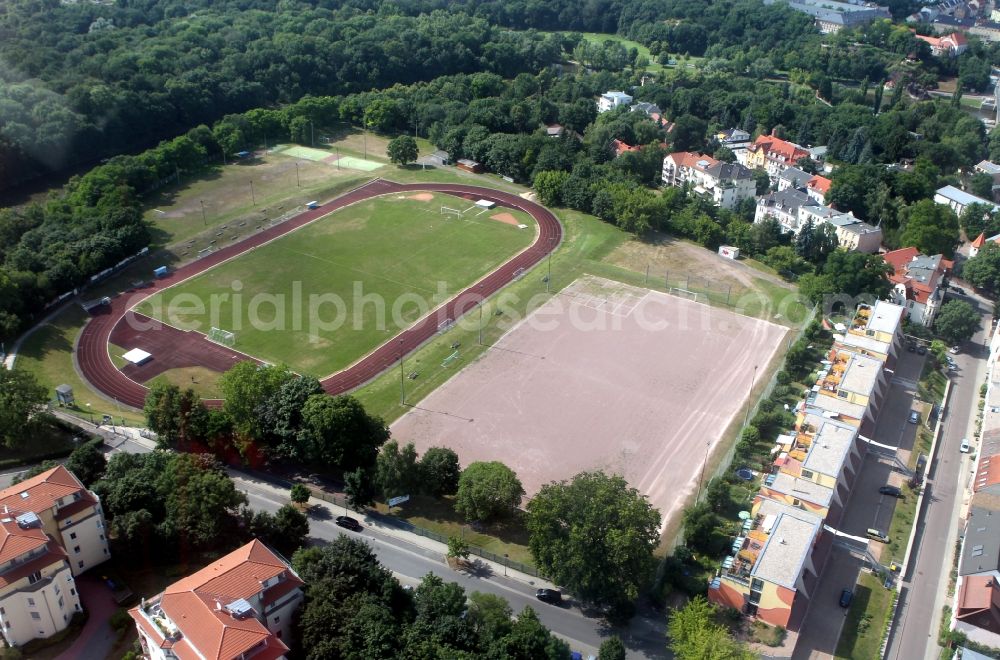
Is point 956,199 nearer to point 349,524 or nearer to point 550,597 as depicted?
point 550,597

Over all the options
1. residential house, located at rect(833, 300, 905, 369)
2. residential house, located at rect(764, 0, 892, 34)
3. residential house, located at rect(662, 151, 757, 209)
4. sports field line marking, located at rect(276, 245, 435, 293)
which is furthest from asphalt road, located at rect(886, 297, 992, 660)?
residential house, located at rect(764, 0, 892, 34)

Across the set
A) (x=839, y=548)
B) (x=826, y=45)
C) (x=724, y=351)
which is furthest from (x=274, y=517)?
(x=826, y=45)

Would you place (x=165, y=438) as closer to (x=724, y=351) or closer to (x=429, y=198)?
(x=724, y=351)

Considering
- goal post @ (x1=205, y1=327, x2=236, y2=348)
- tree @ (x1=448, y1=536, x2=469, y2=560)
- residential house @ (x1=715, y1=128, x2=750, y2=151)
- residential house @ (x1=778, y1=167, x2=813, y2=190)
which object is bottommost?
goal post @ (x1=205, y1=327, x2=236, y2=348)

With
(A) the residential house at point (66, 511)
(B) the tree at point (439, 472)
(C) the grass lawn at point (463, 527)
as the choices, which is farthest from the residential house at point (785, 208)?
(A) the residential house at point (66, 511)

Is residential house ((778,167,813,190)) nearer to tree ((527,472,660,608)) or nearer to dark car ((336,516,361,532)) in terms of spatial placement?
tree ((527,472,660,608))

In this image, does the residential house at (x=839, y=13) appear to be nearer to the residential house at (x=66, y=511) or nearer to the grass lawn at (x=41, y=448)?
the grass lawn at (x=41, y=448)
